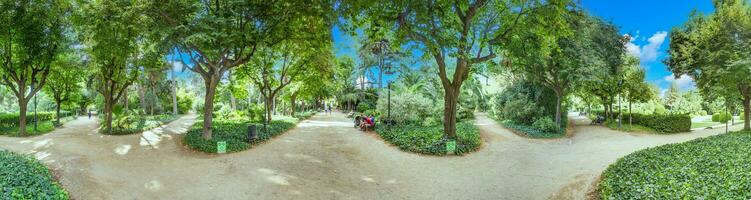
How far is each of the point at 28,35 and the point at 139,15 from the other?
8.59 metres

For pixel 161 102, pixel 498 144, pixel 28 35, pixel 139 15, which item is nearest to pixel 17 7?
pixel 28 35

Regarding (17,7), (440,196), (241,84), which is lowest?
(440,196)

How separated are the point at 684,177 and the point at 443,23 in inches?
339

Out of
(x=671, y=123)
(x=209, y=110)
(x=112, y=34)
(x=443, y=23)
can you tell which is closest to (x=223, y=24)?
(x=209, y=110)

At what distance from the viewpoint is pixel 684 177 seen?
6.02m

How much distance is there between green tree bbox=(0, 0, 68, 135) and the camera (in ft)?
51.0

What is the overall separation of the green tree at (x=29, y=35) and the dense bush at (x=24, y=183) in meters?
11.3

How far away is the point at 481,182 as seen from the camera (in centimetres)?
847

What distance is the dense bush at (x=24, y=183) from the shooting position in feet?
18.8

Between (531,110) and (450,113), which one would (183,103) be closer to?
(531,110)

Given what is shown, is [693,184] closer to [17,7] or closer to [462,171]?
[462,171]

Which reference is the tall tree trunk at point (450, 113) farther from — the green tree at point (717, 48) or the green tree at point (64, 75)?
the green tree at point (64, 75)

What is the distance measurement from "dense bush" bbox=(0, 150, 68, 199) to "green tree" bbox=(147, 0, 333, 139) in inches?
202

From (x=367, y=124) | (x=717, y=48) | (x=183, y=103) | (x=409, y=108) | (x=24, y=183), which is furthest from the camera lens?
(x=183, y=103)
